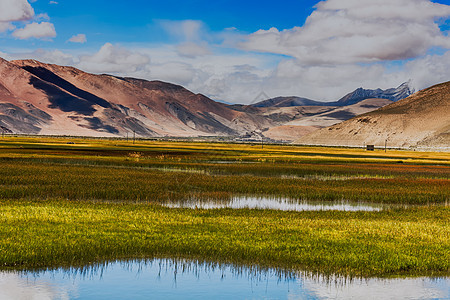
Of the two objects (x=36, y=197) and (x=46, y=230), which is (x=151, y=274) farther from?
(x=36, y=197)

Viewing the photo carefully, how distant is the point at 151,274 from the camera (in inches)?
611

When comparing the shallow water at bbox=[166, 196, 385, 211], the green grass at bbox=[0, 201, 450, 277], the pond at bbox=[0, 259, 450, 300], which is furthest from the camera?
the shallow water at bbox=[166, 196, 385, 211]

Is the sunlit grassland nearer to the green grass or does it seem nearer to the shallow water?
the green grass

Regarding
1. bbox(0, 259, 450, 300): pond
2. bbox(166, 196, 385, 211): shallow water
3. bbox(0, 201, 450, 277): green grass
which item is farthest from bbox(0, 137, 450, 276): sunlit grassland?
bbox(166, 196, 385, 211): shallow water

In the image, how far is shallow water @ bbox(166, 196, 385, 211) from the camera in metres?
29.7

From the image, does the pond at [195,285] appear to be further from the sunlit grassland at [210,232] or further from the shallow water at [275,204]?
the shallow water at [275,204]

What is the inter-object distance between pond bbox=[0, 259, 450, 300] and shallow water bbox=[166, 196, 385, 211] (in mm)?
13137

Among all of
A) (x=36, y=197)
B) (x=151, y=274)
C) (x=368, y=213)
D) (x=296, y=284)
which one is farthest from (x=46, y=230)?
(x=368, y=213)

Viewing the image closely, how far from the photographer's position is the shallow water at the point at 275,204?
29.7 metres

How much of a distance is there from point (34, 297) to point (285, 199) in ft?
73.2

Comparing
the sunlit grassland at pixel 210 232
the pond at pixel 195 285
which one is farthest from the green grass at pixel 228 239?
the pond at pixel 195 285

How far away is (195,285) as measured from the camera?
1473 cm

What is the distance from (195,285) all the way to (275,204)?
17221mm

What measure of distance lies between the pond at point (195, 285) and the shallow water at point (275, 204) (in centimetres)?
1314
